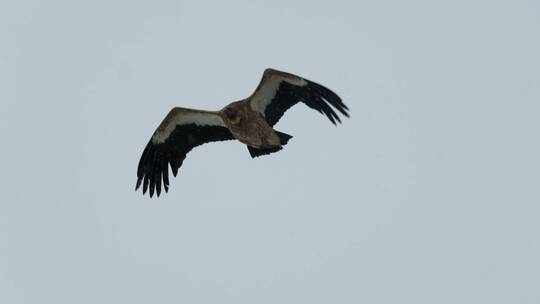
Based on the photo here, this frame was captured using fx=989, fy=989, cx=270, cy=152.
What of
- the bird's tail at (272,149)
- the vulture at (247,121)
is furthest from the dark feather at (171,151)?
the bird's tail at (272,149)

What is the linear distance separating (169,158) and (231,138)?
1461 millimetres

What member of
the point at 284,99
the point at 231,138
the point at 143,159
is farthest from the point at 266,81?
the point at 143,159

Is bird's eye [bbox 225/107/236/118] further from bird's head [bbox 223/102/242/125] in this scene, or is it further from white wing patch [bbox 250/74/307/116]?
white wing patch [bbox 250/74/307/116]

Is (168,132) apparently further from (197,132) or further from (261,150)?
(261,150)

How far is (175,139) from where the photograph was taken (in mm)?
21062

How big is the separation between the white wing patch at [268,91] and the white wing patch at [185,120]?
0.95 meters

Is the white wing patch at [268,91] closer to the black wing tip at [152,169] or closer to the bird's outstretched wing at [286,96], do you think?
the bird's outstretched wing at [286,96]

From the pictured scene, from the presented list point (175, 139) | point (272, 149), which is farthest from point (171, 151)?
point (272, 149)

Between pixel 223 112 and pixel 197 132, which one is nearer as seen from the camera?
pixel 223 112

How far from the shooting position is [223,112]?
19.6m

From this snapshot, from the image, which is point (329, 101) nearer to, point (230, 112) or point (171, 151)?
point (230, 112)

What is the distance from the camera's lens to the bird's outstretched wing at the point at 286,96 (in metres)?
19.2

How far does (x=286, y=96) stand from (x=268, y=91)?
Answer: 40 centimetres

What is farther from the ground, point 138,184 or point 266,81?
point 266,81
